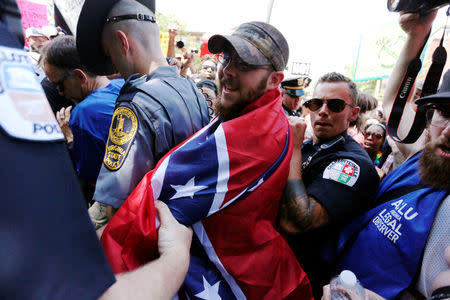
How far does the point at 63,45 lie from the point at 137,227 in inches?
97.9

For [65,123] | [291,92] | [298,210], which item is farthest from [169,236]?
[291,92]

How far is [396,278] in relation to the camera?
1382mm

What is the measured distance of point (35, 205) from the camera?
1.24ft

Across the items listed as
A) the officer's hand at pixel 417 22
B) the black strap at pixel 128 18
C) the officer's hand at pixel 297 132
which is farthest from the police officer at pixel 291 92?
the black strap at pixel 128 18

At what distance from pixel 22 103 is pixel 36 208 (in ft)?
0.57

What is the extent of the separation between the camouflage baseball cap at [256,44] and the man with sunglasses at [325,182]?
529 millimetres

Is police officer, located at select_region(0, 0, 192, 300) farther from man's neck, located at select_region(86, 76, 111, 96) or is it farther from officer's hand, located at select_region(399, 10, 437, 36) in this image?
man's neck, located at select_region(86, 76, 111, 96)

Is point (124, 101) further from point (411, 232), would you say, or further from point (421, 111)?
point (421, 111)

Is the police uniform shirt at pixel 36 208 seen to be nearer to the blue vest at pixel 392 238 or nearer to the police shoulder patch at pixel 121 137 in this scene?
the police shoulder patch at pixel 121 137

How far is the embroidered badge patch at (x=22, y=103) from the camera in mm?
376

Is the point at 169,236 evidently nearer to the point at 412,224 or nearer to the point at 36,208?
the point at 36,208

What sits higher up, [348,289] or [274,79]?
[274,79]

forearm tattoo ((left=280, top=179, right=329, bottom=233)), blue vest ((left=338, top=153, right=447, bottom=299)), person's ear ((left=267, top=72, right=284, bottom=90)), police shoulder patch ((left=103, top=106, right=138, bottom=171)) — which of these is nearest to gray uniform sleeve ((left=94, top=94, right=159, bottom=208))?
police shoulder patch ((left=103, top=106, right=138, bottom=171))

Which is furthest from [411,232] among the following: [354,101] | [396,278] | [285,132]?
[354,101]
